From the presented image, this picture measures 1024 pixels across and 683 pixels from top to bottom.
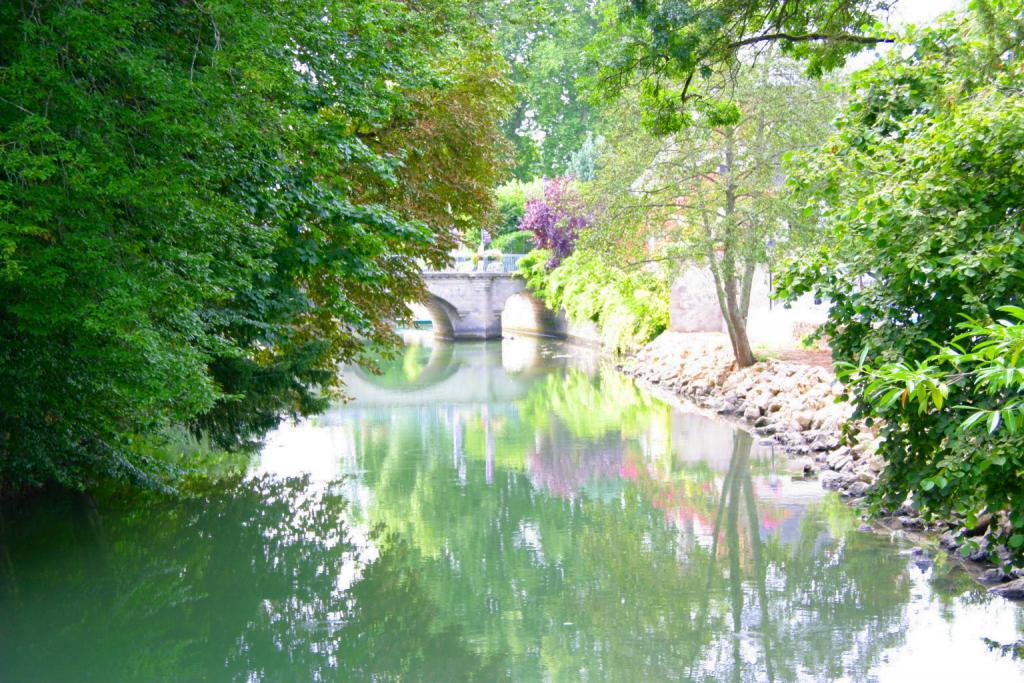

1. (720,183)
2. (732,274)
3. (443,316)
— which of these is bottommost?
(443,316)

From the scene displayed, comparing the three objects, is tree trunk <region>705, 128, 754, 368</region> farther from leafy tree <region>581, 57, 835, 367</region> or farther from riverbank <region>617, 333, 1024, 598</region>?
riverbank <region>617, 333, 1024, 598</region>

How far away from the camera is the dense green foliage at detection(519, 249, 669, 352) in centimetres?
2725

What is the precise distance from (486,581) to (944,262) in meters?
5.11

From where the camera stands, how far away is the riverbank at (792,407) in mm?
10398

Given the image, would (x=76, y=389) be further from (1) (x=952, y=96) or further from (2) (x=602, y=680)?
(1) (x=952, y=96)

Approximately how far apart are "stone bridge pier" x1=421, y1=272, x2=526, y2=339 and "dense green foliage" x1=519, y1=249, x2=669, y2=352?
169 inches

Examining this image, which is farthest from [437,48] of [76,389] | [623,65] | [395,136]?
[76,389]

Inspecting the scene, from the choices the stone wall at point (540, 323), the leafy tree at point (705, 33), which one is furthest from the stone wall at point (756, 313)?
the leafy tree at point (705, 33)

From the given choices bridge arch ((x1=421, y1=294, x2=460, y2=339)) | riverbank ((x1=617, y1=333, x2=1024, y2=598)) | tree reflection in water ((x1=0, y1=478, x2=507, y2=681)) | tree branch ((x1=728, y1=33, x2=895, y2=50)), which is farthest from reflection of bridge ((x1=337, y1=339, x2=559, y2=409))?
tree branch ((x1=728, y1=33, x2=895, y2=50))

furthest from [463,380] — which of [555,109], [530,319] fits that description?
[555,109]

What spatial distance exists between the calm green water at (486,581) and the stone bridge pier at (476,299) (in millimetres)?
25763

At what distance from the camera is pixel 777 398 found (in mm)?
17625

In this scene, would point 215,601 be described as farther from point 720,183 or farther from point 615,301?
point 615,301

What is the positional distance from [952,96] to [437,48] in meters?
4.36
